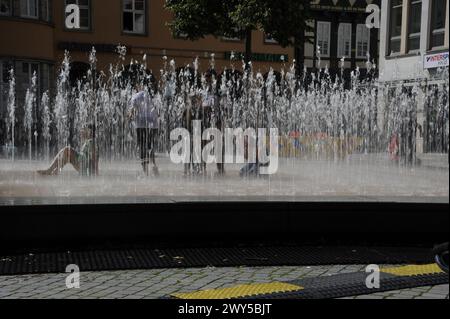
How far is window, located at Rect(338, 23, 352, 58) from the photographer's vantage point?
40.6 meters

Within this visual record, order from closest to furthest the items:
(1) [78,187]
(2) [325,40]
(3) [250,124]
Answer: (1) [78,187]
(3) [250,124]
(2) [325,40]

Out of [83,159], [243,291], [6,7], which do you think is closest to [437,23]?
[6,7]

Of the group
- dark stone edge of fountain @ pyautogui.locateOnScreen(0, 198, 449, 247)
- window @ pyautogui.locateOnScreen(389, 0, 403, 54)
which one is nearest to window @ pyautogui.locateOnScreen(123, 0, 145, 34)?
window @ pyautogui.locateOnScreen(389, 0, 403, 54)

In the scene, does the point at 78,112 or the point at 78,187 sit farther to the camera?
the point at 78,112

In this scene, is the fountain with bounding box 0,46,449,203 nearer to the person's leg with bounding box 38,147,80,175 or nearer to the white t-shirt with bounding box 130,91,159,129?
the person's leg with bounding box 38,147,80,175

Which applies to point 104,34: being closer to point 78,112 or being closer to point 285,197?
point 78,112

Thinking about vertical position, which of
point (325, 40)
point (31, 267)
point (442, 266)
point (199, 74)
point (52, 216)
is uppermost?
point (325, 40)

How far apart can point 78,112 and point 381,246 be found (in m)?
13.8

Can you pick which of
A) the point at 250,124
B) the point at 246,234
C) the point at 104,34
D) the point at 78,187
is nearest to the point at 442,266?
the point at 246,234

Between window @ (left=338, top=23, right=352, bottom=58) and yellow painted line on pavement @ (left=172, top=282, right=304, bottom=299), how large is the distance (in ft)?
124

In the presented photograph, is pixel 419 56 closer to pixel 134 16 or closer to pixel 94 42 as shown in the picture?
pixel 134 16

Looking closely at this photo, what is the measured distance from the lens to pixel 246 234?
573 cm

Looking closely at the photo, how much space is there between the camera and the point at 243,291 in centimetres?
439

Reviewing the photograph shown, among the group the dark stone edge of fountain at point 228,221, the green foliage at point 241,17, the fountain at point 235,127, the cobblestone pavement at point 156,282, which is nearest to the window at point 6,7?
the fountain at point 235,127
